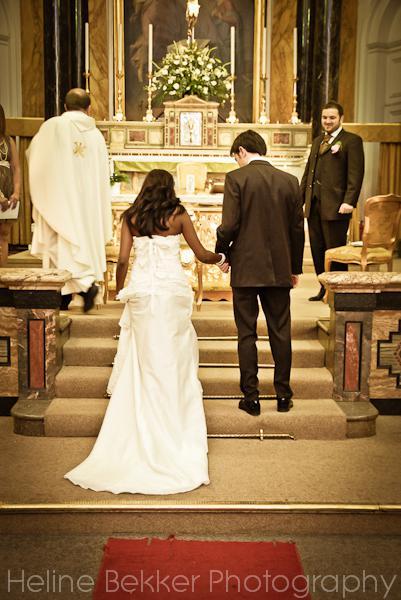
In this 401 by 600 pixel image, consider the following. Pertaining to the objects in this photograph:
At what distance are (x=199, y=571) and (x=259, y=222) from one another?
79.2 inches

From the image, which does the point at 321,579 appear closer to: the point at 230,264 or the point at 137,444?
the point at 137,444

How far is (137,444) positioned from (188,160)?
5.92 metres

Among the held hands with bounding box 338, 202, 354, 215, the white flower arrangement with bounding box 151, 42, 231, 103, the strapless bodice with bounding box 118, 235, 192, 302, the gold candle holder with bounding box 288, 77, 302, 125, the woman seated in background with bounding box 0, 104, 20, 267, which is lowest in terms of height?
the strapless bodice with bounding box 118, 235, 192, 302

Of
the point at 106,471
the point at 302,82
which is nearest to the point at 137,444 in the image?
the point at 106,471

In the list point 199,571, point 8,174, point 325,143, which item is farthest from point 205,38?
point 199,571

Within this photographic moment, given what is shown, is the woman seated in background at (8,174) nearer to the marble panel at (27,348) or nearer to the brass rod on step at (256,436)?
the marble panel at (27,348)

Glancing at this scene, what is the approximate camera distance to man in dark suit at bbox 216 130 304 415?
4.45 m

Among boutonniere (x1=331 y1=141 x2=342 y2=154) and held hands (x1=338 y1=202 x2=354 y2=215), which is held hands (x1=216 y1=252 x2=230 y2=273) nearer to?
held hands (x1=338 y1=202 x2=354 y2=215)

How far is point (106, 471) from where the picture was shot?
4066 millimetres

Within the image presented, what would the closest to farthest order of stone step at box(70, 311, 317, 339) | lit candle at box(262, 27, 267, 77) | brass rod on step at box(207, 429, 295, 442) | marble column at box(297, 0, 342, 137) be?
brass rod on step at box(207, 429, 295, 442), stone step at box(70, 311, 317, 339), marble column at box(297, 0, 342, 137), lit candle at box(262, 27, 267, 77)

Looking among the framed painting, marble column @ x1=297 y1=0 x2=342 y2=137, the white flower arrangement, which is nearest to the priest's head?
the white flower arrangement

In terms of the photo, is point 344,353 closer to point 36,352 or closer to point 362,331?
point 362,331

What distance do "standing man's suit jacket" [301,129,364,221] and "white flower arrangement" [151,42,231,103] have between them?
3.61m

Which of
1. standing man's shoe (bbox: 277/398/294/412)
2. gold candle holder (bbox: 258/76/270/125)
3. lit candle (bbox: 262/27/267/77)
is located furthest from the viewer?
lit candle (bbox: 262/27/267/77)
